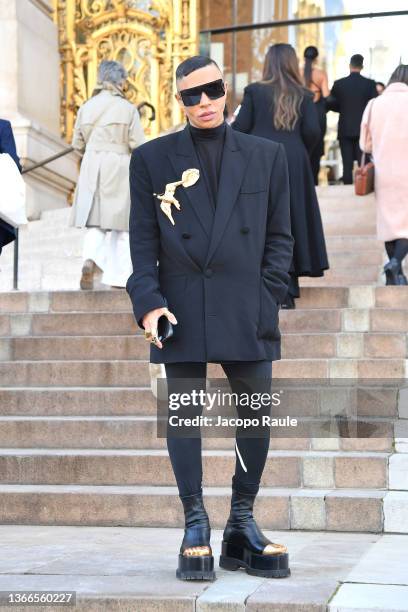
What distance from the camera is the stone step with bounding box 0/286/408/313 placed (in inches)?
360

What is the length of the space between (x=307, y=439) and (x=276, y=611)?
258 centimetres

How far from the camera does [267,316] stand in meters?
5.07

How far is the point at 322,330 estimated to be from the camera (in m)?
8.71

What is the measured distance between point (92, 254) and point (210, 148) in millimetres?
5683

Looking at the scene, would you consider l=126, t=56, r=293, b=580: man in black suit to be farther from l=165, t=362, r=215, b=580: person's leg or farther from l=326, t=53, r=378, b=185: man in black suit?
l=326, t=53, r=378, b=185: man in black suit

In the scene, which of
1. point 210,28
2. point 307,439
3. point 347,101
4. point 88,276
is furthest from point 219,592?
point 210,28

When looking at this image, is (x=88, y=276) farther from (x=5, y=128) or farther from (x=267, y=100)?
(x=5, y=128)

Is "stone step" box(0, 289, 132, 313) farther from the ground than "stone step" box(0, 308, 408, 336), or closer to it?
farther from the ground

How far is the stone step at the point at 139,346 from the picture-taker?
816 cm

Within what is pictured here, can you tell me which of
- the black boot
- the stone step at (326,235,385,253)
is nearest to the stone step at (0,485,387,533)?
the black boot

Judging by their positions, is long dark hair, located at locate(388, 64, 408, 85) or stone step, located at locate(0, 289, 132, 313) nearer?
stone step, located at locate(0, 289, 132, 313)

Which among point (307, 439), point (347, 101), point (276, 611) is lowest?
point (276, 611)

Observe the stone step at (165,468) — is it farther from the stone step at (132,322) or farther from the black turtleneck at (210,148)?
the black turtleneck at (210,148)

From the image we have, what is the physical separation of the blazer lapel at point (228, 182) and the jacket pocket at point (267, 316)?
10.0 inches
